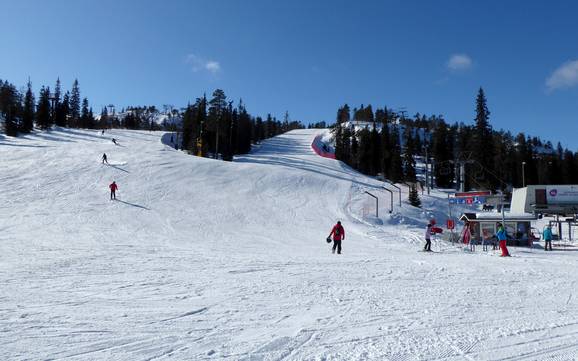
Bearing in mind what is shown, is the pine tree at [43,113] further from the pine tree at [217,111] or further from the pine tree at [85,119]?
the pine tree at [217,111]

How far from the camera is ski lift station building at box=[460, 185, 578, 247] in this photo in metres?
24.2

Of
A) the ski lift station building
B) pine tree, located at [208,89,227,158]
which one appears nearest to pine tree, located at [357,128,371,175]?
pine tree, located at [208,89,227,158]

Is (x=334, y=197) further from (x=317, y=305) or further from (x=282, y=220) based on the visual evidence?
(x=317, y=305)

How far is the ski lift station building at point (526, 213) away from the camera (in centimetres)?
2417

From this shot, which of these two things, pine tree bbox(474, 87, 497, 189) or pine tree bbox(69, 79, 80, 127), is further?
pine tree bbox(69, 79, 80, 127)

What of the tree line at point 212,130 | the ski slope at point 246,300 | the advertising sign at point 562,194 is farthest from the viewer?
the tree line at point 212,130

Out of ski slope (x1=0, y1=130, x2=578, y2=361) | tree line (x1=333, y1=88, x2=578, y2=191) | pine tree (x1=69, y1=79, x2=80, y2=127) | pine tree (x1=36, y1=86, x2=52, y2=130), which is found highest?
pine tree (x1=69, y1=79, x2=80, y2=127)

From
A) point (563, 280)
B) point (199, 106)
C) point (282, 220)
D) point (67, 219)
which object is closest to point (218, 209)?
point (282, 220)

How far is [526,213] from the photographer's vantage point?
25.7m

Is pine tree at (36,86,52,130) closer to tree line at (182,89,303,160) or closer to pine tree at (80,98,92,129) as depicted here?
pine tree at (80,98,92,129)

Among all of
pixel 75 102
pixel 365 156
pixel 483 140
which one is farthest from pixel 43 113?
pixel 483 140

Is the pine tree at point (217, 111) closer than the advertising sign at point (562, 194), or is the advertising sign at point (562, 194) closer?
the advertising sign at point (562, 194)

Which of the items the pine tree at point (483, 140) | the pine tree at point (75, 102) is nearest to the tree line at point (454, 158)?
the pine tree at point (483, 140)

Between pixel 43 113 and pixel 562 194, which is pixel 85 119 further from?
pixel 562 194
